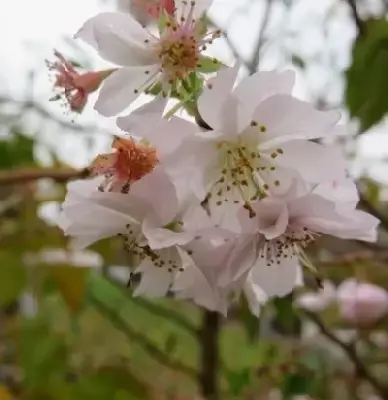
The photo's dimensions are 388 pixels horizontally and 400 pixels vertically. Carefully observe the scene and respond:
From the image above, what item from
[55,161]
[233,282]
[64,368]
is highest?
[233,282]

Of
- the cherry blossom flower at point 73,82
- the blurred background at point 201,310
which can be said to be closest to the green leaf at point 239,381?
the blurred background at point 201,310

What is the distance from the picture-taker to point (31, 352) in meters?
0.78

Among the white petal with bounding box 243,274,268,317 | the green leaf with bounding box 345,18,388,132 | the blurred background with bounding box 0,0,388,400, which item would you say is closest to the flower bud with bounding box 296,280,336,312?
the blurred background with bounding box 0,0,388,400

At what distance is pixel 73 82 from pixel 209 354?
454 mm

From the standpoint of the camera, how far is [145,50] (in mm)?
335

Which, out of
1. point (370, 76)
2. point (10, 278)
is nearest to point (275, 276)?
point (370, 76)

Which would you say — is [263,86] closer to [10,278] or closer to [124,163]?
[124,163]

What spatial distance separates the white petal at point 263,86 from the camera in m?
0.30

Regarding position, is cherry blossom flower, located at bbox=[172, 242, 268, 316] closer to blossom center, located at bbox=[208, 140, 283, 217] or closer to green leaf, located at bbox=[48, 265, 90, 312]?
blossom center, located at bbox=[208, 140, 283, 217]

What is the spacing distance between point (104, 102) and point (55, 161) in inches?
Result: 16.8

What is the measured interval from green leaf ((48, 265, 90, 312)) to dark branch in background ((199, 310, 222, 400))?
13 centimetres

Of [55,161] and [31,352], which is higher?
[55,161]

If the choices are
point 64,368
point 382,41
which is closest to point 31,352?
point 64,368

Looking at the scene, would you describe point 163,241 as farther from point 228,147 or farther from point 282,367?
point 282,367
